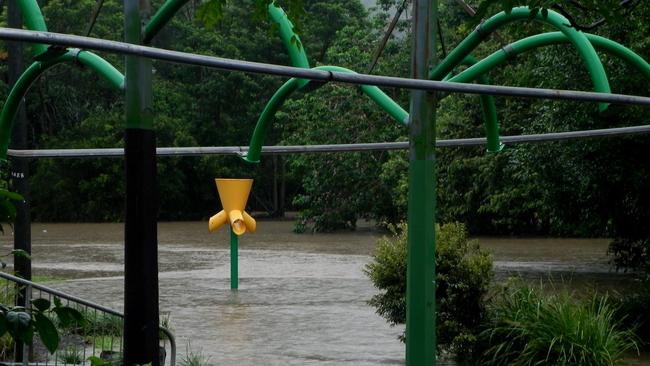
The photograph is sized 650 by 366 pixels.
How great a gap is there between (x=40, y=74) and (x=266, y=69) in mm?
4581

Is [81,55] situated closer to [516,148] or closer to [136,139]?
→ [136,139]

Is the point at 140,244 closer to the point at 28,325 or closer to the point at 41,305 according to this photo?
the point at 41,305

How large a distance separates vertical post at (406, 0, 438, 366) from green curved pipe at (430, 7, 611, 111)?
261 mm

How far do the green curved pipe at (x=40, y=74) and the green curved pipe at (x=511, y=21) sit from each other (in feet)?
7.61

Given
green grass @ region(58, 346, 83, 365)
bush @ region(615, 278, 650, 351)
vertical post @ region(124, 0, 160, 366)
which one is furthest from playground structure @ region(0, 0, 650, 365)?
bush @ region(615, 278, 650, 351)

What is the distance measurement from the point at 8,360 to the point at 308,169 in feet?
106

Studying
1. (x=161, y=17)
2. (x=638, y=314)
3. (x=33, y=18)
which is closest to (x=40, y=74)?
(x=33, y=18)

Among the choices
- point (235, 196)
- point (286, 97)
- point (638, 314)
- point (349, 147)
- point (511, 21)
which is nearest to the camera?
point (511, 21)

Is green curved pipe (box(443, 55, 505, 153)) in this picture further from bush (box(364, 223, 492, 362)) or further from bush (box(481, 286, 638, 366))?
bush (box(481, 286, 638, 366))

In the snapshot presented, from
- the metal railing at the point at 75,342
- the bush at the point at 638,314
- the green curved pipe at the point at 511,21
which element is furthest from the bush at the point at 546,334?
the metal railing at the point at 75,342

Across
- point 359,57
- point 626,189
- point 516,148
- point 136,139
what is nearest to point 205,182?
point 359,57

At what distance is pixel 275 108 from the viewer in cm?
928

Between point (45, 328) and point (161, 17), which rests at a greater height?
point (161, 17)

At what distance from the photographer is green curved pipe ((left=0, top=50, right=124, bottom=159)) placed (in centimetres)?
760
